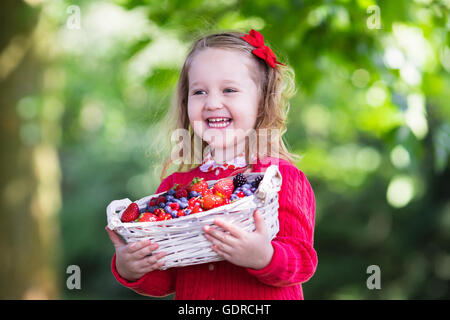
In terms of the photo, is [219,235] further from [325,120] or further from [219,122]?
[325,120]

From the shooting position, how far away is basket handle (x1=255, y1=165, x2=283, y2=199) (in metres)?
1.31

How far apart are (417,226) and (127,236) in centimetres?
628

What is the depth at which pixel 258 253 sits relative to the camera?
1.33m

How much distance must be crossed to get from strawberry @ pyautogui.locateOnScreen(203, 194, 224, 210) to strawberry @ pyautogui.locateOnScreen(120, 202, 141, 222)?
22 centimetres

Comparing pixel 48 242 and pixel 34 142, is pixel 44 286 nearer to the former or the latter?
pixel 48 242

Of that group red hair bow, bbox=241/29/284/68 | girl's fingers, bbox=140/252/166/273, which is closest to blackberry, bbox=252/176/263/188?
girl's fingers, bbox=140/252/166/273

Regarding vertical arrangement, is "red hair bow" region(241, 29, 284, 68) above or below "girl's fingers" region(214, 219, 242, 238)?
above

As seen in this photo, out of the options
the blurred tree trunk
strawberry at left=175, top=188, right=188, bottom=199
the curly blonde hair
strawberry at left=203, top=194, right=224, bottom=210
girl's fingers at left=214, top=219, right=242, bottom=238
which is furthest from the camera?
the blurred tree trunk

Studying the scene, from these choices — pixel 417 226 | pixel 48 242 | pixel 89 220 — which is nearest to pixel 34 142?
pixel 48 242

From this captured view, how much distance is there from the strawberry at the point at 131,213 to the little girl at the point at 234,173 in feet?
0.20

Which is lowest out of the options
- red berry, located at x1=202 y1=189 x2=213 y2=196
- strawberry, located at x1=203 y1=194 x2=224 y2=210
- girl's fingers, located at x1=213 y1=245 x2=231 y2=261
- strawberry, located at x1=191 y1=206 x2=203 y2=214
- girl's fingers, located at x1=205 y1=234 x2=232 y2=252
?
girl's fingers, located at x1=213 y1=245 x2=231 y2=261

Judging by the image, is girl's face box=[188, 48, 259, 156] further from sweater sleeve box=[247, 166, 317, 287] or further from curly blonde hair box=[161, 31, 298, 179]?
sweater sleeve box=[247, 166, 317, 287]

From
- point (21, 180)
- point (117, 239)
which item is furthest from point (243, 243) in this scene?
point (21, 180)

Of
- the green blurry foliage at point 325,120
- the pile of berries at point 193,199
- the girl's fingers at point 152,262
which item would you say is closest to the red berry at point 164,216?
the pile of berries at point 193,199
